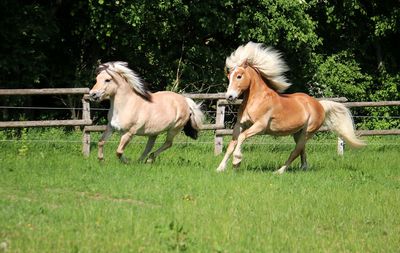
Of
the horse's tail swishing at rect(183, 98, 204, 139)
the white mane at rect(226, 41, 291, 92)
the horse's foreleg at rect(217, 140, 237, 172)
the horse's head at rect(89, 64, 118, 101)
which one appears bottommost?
the horse's foreleg at rect(217, 140, 237, 172)

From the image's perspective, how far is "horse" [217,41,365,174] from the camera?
11.7 meters

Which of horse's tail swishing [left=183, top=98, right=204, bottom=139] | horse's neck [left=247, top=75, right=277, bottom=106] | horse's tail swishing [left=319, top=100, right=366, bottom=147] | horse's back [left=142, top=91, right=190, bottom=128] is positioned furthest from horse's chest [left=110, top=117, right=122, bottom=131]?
horse's tail swishing [left=319, top=100, right=366, bottom=147]

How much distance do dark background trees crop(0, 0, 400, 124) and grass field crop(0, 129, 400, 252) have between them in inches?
232

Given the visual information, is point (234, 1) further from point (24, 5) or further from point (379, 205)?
point (379, 205)

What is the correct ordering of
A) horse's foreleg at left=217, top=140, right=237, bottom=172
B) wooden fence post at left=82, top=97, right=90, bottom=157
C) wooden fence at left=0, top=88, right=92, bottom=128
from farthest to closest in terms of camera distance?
wooden fence post at left=82, top=97, right=90, bottom=157 < wooden fence at left=0, top=88, right=92, bottom=128 < horse's foreleg at left=217, top=140, right=237, bottom=172

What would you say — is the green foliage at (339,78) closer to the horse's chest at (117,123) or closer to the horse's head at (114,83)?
the horse's head at (114,83)

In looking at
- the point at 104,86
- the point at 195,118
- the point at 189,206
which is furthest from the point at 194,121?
the point at 189,206

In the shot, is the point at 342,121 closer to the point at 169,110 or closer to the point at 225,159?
the point at 225,159

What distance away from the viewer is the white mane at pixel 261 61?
1188 cm

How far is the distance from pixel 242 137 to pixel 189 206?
3.41 m

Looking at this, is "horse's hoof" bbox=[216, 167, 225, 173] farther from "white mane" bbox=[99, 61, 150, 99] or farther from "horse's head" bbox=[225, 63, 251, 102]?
"white mane" bbox=[99, 61, 150, 99]

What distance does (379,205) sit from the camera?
365 inches

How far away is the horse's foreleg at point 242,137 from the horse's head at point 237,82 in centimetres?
61

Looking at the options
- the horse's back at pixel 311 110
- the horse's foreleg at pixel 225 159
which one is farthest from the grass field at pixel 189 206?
the horse's back at pixel 311 110
